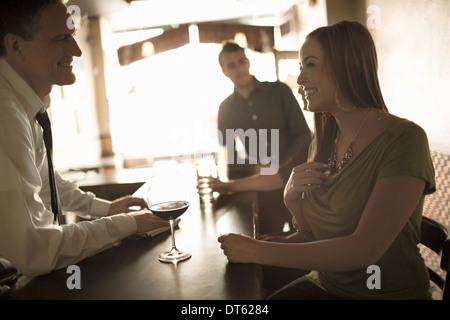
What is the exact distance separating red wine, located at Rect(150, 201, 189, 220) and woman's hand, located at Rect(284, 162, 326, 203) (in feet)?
1.19

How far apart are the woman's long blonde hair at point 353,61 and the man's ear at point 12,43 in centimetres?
98

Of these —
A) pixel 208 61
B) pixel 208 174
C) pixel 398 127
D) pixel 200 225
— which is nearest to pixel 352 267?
pixel 398 127

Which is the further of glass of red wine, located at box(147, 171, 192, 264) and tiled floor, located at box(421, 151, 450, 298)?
tiled floor, located at box(421, 151, 450, 298)

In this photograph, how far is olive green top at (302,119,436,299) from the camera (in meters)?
0.95

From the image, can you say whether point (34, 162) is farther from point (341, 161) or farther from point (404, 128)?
point (404, 128)

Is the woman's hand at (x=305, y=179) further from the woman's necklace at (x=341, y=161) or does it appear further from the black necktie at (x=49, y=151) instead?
the black necktie at (x=49, y=151)

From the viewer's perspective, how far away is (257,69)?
7.29 metres

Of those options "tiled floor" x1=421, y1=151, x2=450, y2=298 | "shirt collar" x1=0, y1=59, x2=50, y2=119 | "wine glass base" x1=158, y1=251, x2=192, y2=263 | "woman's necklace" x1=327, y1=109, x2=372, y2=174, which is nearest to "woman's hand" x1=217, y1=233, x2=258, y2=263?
"wine glass base" x1=158, y1=251, x2=192, y2=263

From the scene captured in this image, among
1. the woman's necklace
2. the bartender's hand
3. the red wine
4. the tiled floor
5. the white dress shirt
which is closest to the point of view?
the white dress shirt

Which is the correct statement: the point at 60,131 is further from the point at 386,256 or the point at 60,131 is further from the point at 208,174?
the point at 386,256

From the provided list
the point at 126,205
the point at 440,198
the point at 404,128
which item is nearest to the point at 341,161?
the point at 404,128

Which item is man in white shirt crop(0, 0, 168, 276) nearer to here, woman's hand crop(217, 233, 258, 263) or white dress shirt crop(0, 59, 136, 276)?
white dress shirt crop(0, 59, 136, 276)
